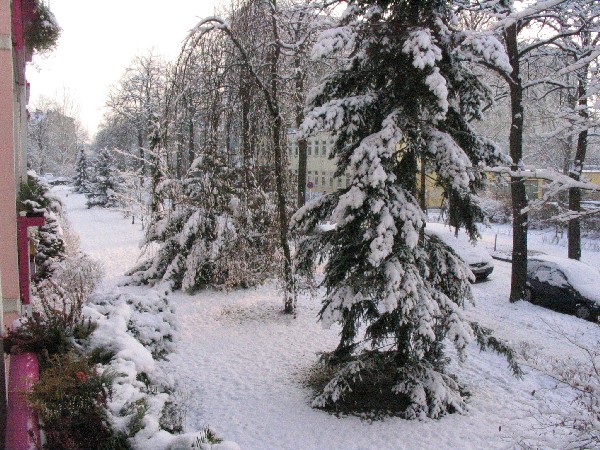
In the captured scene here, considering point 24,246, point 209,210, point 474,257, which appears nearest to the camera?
point 24,246

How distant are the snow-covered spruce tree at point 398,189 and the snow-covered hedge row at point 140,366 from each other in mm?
2757

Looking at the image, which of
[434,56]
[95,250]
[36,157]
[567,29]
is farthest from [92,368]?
[36,157]

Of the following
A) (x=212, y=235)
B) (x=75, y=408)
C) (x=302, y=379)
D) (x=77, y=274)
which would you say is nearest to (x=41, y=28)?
(x=77, y=274)

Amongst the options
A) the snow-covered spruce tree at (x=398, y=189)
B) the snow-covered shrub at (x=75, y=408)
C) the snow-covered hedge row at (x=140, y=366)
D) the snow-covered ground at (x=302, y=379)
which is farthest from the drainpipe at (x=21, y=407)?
the snow-covered spruce tree at (x=398, y=189)

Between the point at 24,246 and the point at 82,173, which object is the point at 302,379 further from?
the point at 82,173

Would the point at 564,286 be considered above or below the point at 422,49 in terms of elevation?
below

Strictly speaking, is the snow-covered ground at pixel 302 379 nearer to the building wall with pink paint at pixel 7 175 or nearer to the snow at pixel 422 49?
the building wall with pink paint at pixel 7 175

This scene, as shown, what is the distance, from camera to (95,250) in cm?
2195

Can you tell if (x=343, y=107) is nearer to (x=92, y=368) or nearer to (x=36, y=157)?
(x=92, y=368)

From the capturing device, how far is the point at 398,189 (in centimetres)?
713

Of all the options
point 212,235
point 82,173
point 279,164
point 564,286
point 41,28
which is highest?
point 41,28

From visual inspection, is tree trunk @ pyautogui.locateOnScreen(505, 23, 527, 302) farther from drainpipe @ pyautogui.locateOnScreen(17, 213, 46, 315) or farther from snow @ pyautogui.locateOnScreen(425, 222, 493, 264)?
drainpipe @ pyautogui.locateOnScreen(17, 213, 46, 315)

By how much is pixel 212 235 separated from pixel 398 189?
28.3 ft

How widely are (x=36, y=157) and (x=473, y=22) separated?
162ft
